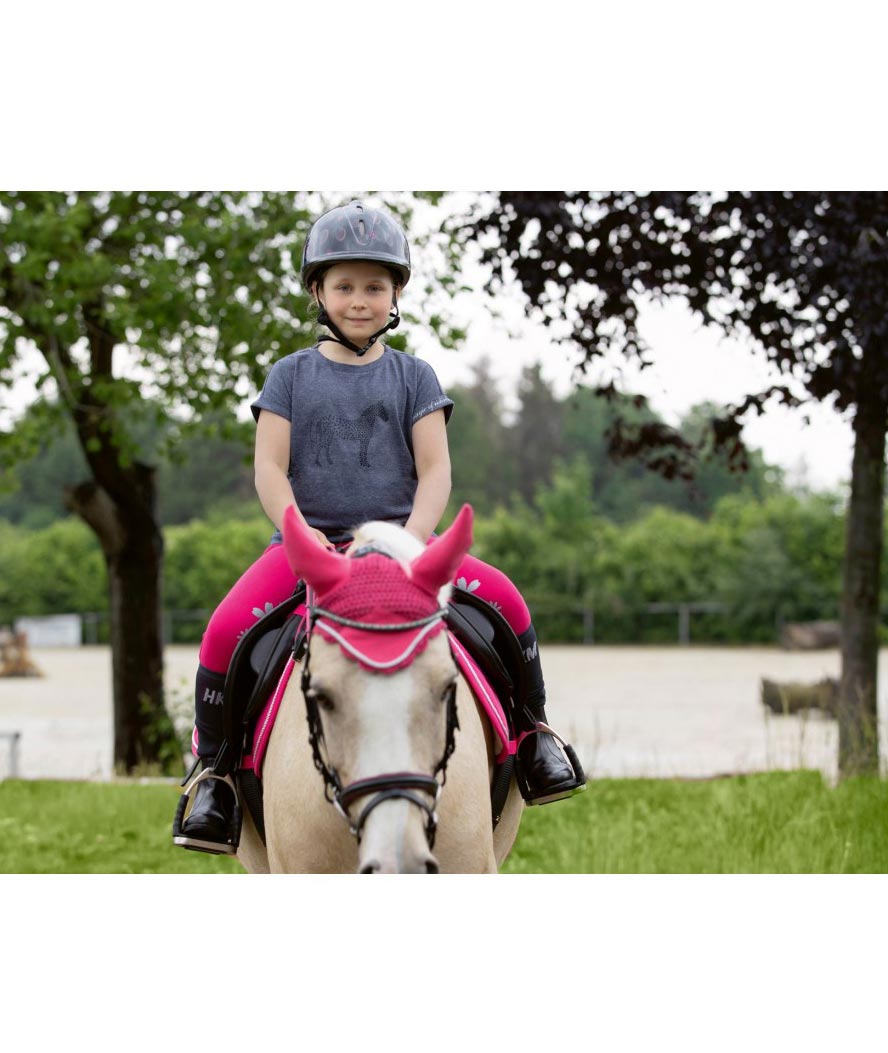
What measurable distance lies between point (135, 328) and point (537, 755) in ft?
19.0

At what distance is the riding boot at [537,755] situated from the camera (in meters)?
3.08

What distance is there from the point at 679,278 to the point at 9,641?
21.0 meters

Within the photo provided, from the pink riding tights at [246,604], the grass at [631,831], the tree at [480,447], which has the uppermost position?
the tree at [480,447]

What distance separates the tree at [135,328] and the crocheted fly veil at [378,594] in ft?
17.1

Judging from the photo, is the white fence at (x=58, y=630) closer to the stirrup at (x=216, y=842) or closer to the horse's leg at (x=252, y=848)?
the horse's leg at (x=252, y=848)

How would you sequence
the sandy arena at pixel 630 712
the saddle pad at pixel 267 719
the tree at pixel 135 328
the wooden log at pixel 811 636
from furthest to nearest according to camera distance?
the wooden log at pixel 811 636
the sandy arena at pixel 630 712
the tree at pixel 135 328
the saddle pad at pixel 267 719

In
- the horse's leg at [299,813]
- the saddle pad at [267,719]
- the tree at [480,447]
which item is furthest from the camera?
the tree at [480,447]

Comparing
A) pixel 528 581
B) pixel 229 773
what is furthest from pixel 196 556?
pixel 229 773

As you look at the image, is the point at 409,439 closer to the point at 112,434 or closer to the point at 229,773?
the point at 229,773

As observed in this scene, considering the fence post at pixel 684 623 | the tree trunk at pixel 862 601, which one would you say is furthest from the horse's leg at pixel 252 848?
the fence post at pixel 684 623

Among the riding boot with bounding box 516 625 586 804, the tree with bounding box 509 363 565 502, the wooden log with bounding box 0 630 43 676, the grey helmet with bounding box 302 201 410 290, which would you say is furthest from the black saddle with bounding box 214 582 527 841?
the tree with bounding box 509 363 565 502

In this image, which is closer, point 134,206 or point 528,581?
point 134,206

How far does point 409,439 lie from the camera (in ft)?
9.52

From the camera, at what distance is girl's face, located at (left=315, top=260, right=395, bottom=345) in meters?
2.86
